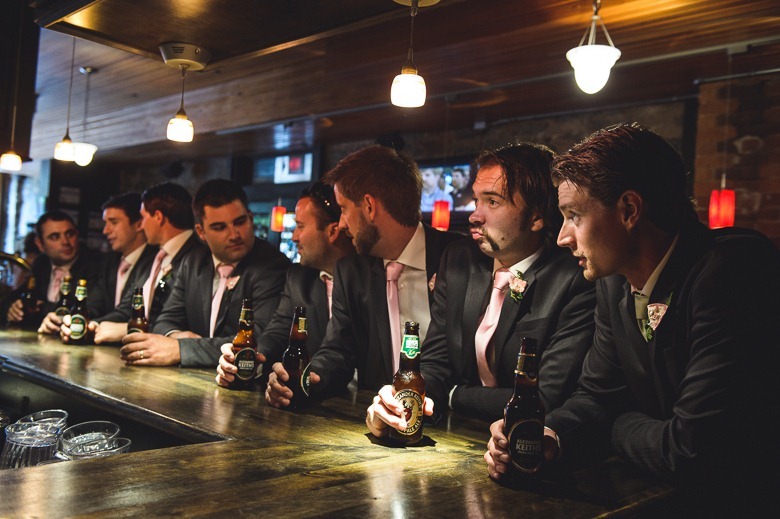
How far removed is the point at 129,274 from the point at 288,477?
3421 mm

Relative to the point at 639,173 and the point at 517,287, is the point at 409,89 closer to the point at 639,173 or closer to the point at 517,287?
the point at 517,287

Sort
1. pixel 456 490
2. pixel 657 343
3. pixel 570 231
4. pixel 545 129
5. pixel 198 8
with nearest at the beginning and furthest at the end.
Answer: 1. pixel 456 490
2. pixel 657 343
3. pixel 570 231
4. pixel 198 8
5. pixel 545 129

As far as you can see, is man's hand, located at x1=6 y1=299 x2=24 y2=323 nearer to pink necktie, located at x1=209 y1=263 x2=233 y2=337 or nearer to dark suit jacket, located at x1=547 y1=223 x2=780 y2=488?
pink necktie, located at x1=209 y1=263 x2=233 y2=337

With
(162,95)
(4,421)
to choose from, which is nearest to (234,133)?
(162,95)

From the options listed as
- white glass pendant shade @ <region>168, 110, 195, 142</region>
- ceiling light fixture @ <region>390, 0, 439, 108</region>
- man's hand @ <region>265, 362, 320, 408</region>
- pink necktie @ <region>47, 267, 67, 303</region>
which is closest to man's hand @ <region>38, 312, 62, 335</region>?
white glass pendant shade @ <region>168, 110, 195, 142</region>

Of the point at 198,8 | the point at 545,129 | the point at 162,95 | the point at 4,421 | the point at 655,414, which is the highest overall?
the point at 162,95

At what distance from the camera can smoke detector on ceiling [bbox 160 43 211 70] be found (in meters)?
2.55

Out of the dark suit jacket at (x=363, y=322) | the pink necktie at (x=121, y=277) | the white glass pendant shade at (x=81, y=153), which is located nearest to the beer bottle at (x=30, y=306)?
the pink necktie at (x=121, y=277)

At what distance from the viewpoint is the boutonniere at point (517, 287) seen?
1999mm

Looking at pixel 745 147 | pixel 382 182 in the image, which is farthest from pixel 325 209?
pixel 745 147

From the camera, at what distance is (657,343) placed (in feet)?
4.99

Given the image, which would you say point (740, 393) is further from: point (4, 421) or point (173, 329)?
point (173, 329)

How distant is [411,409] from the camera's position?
5.32 feet

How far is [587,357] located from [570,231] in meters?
0.36
